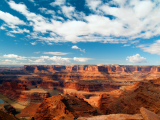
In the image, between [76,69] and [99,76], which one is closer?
[99,76]

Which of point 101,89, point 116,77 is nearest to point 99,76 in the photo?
point 116,77

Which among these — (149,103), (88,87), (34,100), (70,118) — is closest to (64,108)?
(70,118)

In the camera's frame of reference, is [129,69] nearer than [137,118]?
No

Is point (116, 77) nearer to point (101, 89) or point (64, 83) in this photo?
point (101, 89)

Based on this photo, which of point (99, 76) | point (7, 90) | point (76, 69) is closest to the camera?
point (7, 90)

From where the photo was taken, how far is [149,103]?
23.1 metres

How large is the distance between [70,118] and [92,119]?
6629 millimetres

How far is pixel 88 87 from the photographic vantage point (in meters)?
77.9

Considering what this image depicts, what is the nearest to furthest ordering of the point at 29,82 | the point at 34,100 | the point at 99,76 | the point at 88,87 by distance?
the point at 34,100 < the point at 88,87 < the point at 29,82 < the point at 99,76

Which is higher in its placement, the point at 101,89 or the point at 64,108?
the point at 64,108

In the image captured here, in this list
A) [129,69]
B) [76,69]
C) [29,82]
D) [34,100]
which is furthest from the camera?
[76,69]

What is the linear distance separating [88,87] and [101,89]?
444 inches

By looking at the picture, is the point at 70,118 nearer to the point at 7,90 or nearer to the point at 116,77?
the point at 7,90

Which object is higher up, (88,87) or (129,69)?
(129,69)
